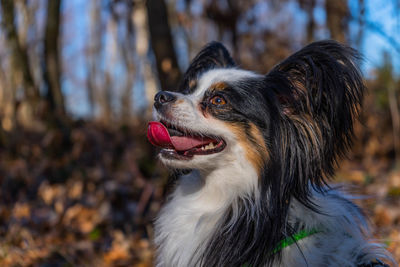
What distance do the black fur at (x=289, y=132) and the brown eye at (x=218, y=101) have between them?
0.03 metres

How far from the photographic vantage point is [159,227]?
2.79 metres

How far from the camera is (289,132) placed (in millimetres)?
2354

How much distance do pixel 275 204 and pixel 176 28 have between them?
36.4 ft

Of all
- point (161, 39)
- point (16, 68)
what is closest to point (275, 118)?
point (161, 39)

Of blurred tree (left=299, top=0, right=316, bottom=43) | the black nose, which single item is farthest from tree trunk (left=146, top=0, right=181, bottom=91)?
blurred tree (left=299, top=0, right=316, bottom=43)

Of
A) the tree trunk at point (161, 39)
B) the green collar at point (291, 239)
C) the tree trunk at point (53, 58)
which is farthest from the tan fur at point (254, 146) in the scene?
the tree trunk at point (53, 58)

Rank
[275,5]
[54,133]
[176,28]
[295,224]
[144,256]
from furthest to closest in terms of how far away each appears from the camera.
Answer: [176,28]
[275,5]
[54,133]
[144,256]
[295,224]

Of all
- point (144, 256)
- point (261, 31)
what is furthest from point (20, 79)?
point (144, 256)

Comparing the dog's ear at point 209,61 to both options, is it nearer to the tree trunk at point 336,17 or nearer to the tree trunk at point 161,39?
the tree trunk at point 161,39

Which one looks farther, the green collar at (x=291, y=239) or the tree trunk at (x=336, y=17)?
the tree trunk at (x=336, y=17)

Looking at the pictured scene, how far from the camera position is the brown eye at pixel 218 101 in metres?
2.54

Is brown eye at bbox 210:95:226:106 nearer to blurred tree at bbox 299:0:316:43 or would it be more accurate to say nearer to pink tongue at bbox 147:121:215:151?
pink tongue at bbox 147:121:215:151

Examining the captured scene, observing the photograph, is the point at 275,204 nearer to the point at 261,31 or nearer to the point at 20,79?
the point at 261,31

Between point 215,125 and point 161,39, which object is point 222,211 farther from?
point 161,39
